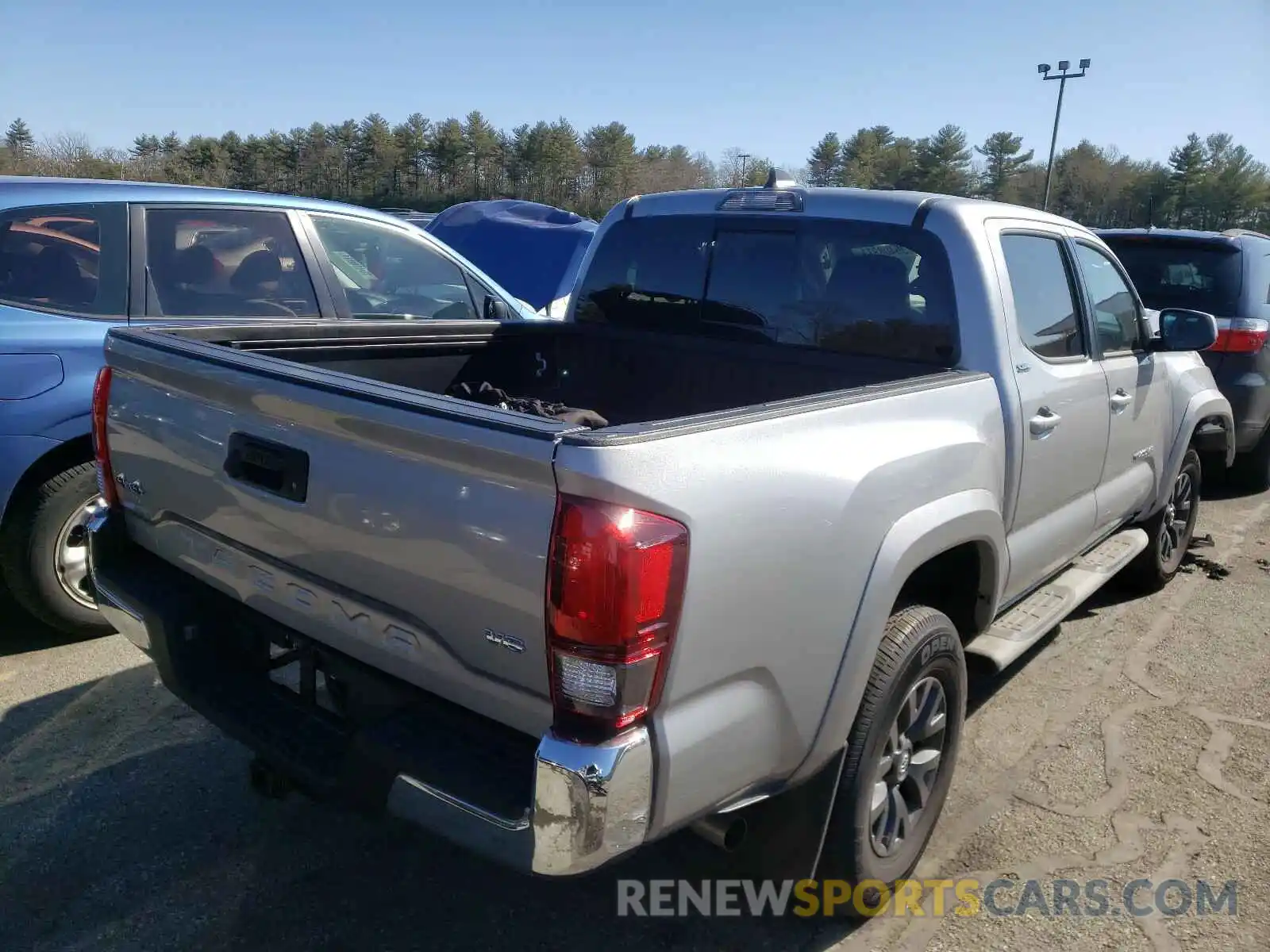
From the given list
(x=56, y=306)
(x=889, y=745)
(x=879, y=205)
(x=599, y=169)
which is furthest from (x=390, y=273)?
(x=599, y=169)

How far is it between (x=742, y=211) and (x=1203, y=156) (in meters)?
72.9

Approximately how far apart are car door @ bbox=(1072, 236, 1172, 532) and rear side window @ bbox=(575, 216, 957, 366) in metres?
1.07

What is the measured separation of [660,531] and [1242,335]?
6589mm

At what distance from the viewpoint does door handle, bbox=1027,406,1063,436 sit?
317 centimetres

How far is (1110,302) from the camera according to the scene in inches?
162

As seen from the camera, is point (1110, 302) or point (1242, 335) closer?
point (1110, 302)

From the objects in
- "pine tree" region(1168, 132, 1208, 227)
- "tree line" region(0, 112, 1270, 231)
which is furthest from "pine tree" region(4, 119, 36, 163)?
"pine tree" region(1168, 132, 1208, 227)

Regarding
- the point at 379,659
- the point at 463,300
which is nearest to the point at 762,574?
the point at 379,659

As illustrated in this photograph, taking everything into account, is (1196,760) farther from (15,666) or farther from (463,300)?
(15,666)

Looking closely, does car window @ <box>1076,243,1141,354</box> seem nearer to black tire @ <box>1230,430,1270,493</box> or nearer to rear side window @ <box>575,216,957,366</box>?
rear side window @ <box>575,216,957,366</box>

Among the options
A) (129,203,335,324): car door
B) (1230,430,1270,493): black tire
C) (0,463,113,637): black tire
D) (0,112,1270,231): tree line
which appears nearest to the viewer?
(0,463,113,637): black tire

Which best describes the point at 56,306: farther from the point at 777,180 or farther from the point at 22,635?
the point at 777,180

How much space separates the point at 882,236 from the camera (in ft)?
10.7

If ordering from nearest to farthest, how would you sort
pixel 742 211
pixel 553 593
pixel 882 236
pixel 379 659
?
pixel 553 593
pixel 379 659
pixel 882 236
pixel 742 211
